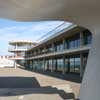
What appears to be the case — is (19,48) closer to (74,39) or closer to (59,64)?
(59,64)

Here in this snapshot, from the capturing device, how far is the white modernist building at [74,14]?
6409mm

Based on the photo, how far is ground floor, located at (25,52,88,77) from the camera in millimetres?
22909

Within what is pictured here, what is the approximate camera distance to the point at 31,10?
22.2 feet

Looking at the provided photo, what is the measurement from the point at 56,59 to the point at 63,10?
1133 inches

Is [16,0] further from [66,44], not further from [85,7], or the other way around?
[66,44]

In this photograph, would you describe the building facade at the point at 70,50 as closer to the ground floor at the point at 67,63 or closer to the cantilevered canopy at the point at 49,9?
the ground floor at the point at 67,63

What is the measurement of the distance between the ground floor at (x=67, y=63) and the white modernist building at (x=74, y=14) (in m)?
14.9

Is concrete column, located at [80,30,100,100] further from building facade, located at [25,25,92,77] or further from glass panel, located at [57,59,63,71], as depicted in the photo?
glass panel, located at [57,59,63,71]

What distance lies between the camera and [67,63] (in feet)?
99.6

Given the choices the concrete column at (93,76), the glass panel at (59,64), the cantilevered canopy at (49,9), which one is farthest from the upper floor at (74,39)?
the cantilevered canopy at (49,9)

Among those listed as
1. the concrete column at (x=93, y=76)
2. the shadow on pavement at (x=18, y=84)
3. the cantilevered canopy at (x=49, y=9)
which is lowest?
the shadow on pavement at (x=18, y=84)

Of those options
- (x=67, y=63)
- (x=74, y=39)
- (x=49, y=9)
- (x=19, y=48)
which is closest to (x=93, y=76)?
(x=49, y=9)

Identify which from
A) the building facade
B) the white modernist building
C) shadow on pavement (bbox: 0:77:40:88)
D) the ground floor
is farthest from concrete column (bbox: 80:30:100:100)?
the ground floor

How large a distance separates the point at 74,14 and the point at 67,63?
23.1 meters
